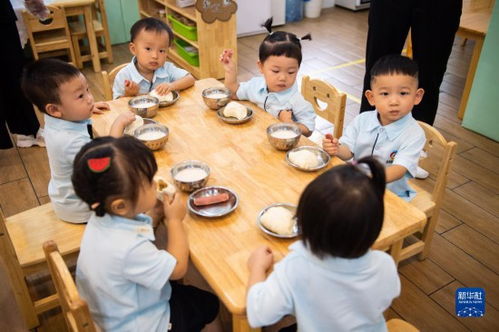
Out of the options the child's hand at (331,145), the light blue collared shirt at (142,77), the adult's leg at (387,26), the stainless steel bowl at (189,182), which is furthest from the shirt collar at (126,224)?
the adult's leg at (387,26)

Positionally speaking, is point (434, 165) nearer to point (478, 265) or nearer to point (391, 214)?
point (478, 265)

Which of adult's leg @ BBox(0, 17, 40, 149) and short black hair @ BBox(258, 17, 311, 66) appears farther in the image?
adult's leg @ BBox(0, 17, 40, 149)

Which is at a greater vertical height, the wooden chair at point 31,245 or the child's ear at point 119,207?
the child's ear at point 119,207

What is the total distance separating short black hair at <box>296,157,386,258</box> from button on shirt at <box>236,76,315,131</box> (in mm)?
1106

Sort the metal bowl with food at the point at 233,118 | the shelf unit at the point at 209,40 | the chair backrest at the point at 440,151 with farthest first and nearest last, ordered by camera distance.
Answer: the shelf unit at the point at 209,40
the metal bowl with food at the point at 233,118
the chair backrest at the point at 440,151

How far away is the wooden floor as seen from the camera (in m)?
1.91

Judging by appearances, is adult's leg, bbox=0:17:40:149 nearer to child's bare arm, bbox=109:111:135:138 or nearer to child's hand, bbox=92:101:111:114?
child's hand, bbox=92:101:111:114

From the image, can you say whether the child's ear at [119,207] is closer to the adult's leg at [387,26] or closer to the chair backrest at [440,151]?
the chair backrest at [440,151]

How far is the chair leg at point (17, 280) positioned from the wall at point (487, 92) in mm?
3098

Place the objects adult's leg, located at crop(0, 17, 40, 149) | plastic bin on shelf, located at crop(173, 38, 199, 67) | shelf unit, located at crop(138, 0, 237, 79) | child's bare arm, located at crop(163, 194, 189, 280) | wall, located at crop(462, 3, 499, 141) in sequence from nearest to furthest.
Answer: child's bare arm, located at crop(163, 194, 189, 280)
adult's leg, located at crop(0, 17, 40, 149)
wall, located at crop(462, 3, 499, 141)
shelf unit, located at crop(138, 0, 237, 79)
plastic bin on shelf, located at crop(173, 38, 199, 67)

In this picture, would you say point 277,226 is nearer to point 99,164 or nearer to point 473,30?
point 99,164

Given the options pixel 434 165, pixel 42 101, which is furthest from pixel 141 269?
pixel 434 165

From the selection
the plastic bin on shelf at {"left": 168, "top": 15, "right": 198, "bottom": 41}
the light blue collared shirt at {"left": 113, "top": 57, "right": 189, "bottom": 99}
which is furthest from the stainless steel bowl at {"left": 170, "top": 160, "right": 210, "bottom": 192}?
the plastic bin on shelf at {"left": 168, "top": 15, "right": 198, "bottom": 41}

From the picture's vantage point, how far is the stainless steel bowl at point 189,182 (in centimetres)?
139
